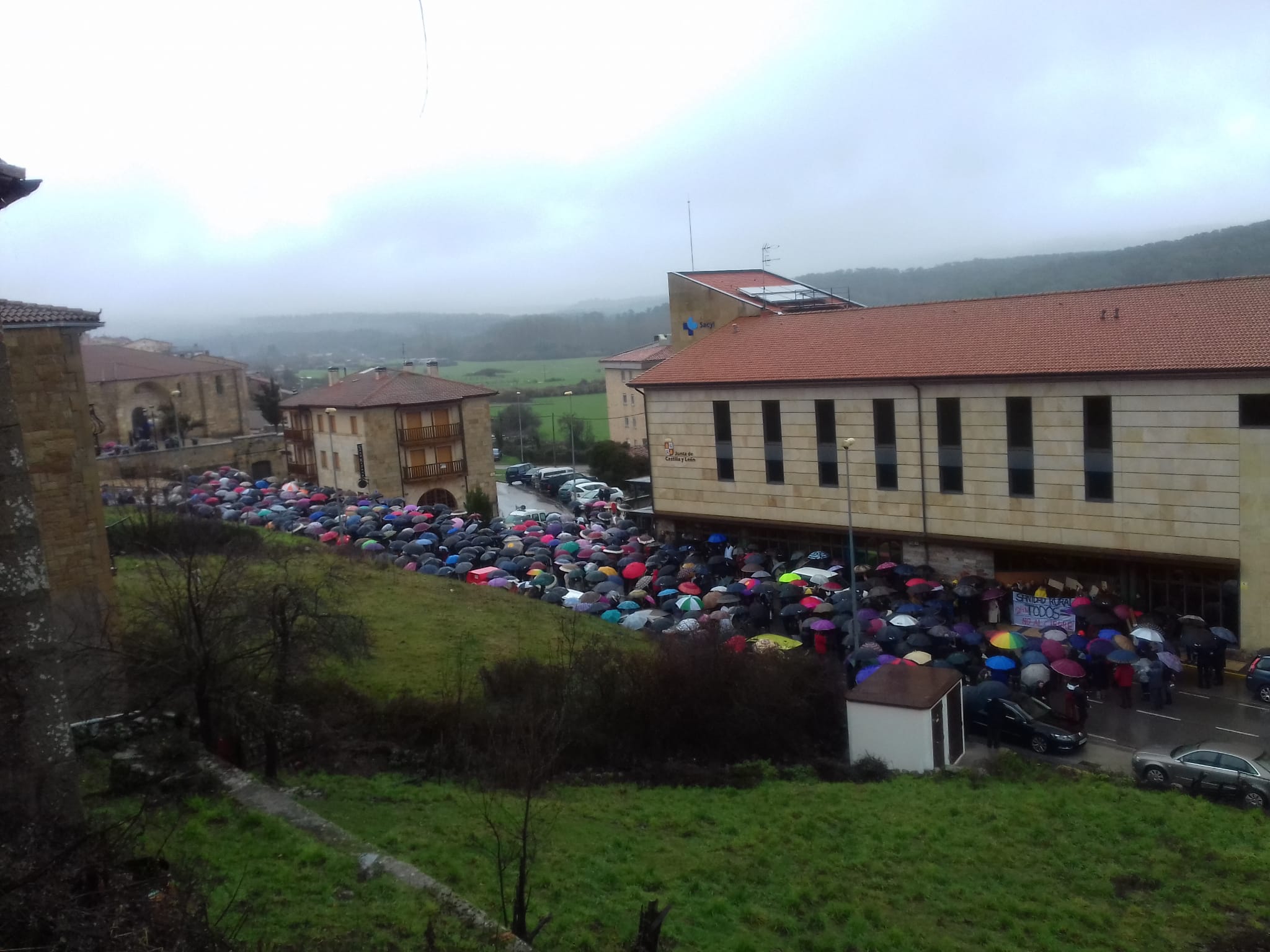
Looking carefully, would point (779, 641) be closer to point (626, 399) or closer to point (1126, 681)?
point (1126, 681)

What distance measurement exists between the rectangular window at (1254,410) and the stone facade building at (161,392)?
52915 mm

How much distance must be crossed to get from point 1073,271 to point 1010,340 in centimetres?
6765

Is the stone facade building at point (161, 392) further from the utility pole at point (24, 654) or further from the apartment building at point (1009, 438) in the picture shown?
the utility pole at point (24, 654)

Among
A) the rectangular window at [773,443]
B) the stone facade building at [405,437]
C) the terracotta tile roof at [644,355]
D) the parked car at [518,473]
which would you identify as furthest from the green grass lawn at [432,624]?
the terracotta tile roof at [644,355]

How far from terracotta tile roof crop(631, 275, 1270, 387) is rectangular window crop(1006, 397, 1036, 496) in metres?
1.03

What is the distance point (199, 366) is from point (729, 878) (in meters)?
64.0

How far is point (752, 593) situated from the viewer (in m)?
28.2

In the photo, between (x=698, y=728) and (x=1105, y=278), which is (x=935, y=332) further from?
(x=1105, y=278)

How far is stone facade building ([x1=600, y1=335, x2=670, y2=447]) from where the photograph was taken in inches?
2904

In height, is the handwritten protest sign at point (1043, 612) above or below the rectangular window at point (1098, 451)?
below

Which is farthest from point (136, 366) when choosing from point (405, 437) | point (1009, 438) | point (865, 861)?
point (865, 861)

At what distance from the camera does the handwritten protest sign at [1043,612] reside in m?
25.0

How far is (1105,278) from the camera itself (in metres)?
80.7

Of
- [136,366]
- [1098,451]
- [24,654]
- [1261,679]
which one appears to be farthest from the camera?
[136,366]
